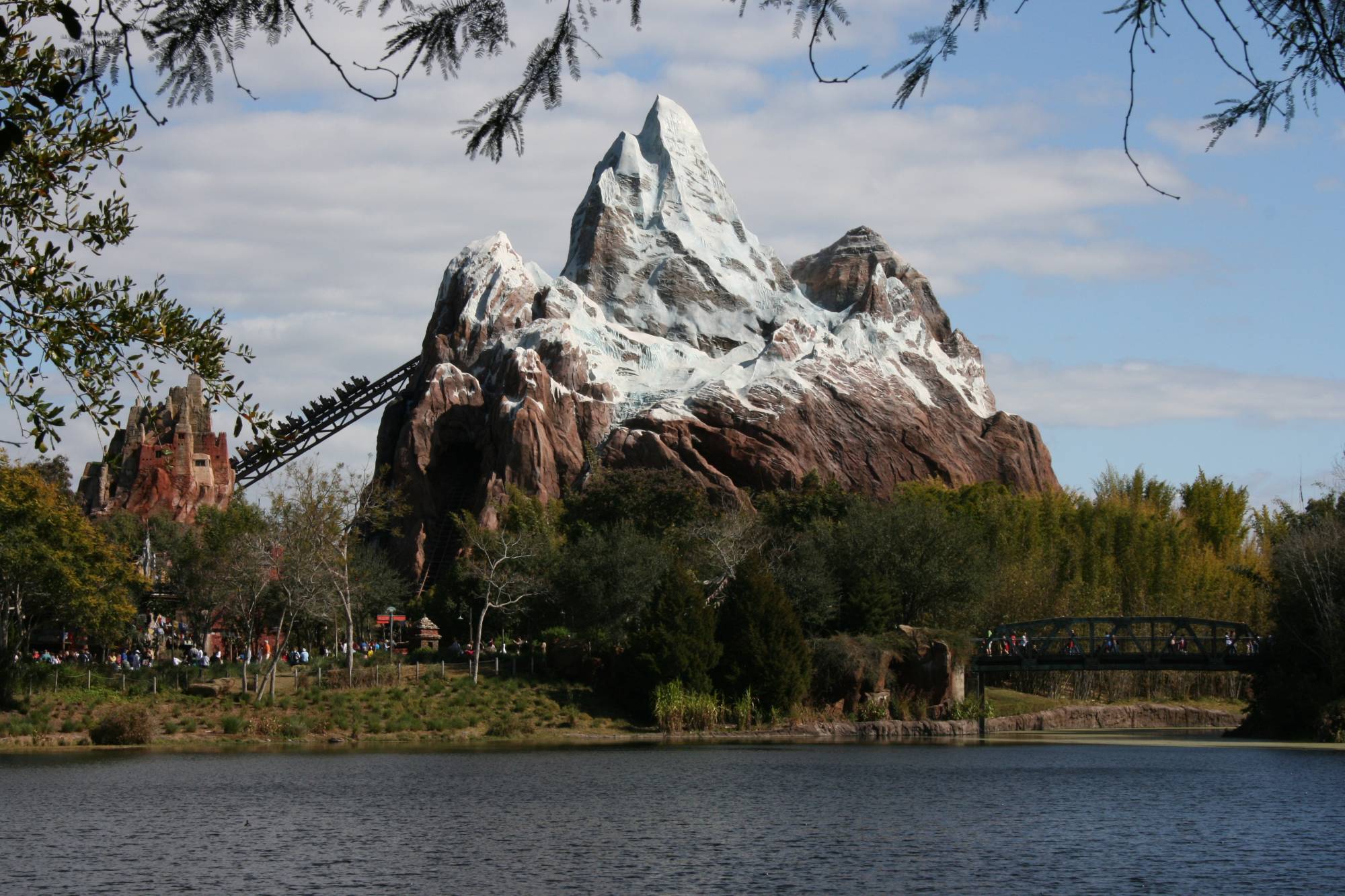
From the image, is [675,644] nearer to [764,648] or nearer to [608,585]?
[764,648]

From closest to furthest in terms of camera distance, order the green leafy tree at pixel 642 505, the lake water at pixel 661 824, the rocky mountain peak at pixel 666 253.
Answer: the lake water at pixel 661 824 < the green leafy tree at pixel 642 505 < the rocky mountain peak at pixel 666 253

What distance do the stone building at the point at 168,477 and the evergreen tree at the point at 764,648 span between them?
3805 cm

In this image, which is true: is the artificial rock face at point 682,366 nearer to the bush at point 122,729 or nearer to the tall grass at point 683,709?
the tall grass at point 683,709

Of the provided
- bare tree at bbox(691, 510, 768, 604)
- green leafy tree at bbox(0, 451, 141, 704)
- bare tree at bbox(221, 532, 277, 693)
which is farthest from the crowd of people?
green leafy tree at bbox(0, 451, 141, 704)

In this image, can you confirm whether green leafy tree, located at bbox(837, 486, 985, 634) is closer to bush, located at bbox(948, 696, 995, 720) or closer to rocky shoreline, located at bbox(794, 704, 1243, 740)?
bush, located at bbox(948, 696, 995, 720)

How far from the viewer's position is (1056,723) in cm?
6294

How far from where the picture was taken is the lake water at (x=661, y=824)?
69.4ft

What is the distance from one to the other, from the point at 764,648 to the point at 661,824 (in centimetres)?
2506

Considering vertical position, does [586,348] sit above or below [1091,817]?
above

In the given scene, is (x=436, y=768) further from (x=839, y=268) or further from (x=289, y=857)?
(x=839, y=268)

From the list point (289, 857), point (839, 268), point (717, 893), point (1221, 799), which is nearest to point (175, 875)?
point (289, 857)

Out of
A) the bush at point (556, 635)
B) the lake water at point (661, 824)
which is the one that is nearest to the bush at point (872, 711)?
the lake water at point (661, 824)

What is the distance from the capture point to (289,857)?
2316cm

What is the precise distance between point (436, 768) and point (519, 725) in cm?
1244
